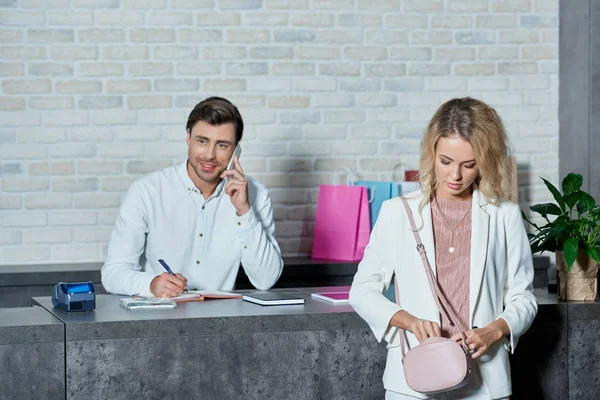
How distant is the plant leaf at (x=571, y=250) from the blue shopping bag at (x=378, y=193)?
1.43m

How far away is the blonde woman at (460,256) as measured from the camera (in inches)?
85.7

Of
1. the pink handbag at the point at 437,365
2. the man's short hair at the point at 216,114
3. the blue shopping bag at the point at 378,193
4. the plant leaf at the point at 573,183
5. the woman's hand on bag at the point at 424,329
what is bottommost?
the pink handbag at the point at 437,365

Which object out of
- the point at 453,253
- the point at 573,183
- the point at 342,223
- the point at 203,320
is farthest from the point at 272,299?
the point at 342,223

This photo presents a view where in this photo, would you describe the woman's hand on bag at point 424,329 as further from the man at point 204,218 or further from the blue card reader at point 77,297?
the man at point 204,218

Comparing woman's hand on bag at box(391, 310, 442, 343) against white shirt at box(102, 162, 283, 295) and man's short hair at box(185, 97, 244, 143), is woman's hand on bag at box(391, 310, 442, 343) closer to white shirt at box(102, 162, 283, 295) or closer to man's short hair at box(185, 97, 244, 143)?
white shirt at box(102, 162, 283, 295)

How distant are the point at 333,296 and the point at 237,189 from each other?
65cm

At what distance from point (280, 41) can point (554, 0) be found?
1.42 m

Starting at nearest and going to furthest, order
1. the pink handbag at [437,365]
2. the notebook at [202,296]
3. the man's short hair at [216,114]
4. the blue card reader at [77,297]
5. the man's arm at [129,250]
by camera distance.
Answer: the pink handbag at [437,365]
the blue card reader at [77,297]
the notebook at [202,296]
the man's arm at [129,250]
the man's short hair at [216,114]

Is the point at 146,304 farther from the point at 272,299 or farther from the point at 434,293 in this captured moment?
the point at 434,293

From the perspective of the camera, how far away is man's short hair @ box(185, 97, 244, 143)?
3342 millimetres

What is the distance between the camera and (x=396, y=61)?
435 cm

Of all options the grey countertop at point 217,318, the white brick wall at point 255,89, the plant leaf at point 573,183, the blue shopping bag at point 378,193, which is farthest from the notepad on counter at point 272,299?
the white brick wall at point 255,89

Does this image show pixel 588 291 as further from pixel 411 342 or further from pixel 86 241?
pixel 86 241

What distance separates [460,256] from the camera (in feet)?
7.28
